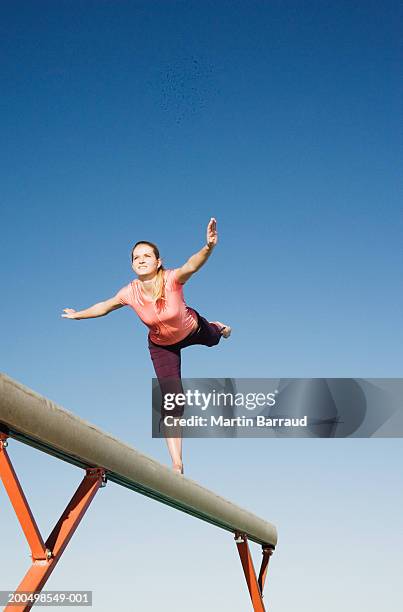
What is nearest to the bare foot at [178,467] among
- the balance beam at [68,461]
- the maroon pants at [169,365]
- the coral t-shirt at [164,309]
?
the balance beam at [68,461]

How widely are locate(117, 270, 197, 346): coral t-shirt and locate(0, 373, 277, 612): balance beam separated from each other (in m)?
1.17

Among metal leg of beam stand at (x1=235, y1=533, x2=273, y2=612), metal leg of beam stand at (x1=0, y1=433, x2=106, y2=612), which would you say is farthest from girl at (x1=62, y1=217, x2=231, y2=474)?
metal leg of beam stand at (x1=0, y1=433, x2=106, y2=612)

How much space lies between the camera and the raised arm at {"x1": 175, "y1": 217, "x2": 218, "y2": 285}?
18.6 feet

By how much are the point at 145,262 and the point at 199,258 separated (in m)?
0.57

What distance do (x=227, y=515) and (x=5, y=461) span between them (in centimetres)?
325

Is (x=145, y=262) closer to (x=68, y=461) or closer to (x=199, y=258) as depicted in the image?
(x=199, y=258)

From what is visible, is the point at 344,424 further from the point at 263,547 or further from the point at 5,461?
the point at 5,461

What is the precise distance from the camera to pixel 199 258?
580 centimetres

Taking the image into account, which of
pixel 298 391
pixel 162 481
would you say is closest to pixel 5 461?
pixel 162 481

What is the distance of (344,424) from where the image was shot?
1030cm

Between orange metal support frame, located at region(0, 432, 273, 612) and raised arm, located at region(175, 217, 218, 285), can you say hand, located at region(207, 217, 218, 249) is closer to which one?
raised arm, located at region(175, 217, 218, 285)

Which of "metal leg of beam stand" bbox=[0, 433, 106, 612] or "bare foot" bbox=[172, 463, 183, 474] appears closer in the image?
"metal leg of beam stand" bbox=[0, 433, 106, 612]

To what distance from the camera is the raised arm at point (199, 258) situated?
5.67 meters

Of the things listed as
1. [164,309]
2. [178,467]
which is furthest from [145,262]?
[178,467]
